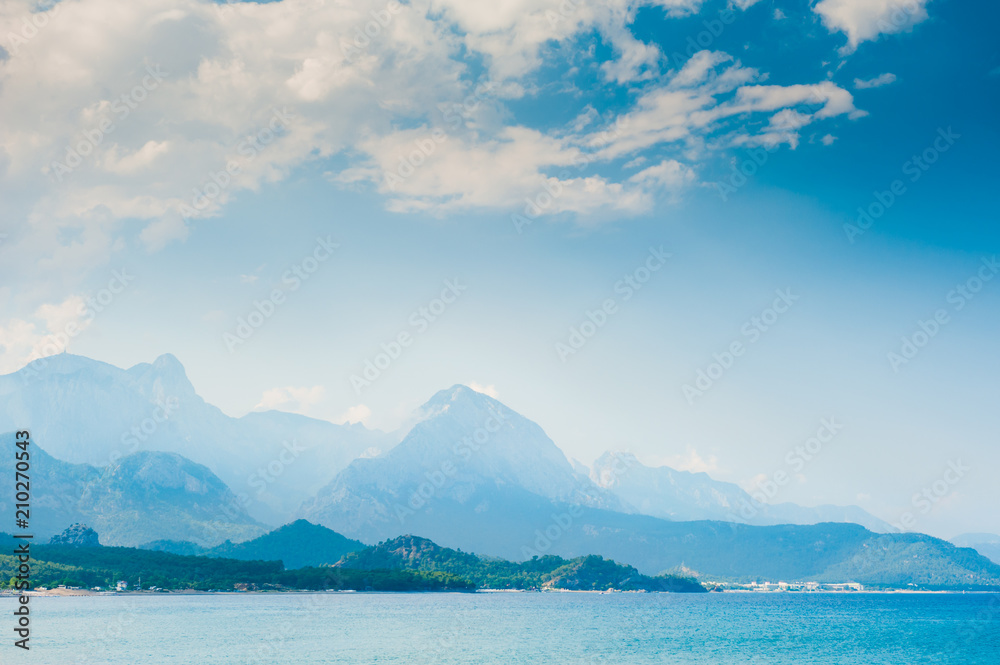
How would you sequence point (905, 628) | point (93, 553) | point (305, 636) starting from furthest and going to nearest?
1. point (93, 553)
2. point (905, 628)
3. point (305, 636)

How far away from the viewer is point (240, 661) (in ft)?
224

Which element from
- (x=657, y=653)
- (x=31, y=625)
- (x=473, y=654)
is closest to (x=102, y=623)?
(x=31, y=625)

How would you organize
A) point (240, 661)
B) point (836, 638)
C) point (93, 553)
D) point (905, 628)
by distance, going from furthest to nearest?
1. point (93, 553)
2. point (905, 628)
3. point (836, 638)
4. point (240, 661)

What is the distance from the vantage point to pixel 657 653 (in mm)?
81562

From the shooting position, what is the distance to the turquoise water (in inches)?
2928

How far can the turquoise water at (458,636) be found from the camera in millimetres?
74375

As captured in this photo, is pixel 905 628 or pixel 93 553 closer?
pixel 905 628

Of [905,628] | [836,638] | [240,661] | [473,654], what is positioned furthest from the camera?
[905,628]

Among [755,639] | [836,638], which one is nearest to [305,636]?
[755,639]

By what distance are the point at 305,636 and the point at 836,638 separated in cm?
6697

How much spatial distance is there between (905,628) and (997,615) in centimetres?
5195

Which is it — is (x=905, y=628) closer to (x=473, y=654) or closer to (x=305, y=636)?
(x=473, y=654)

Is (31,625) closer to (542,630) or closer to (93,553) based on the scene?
(542,630)

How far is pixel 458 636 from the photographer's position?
309 feet
